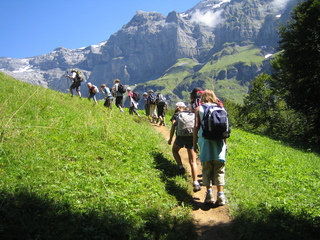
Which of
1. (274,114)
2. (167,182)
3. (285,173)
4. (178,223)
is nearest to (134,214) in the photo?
(178,223)

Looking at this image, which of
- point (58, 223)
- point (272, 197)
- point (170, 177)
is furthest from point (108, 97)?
point (58, 223)

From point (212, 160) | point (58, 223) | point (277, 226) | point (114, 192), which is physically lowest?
point (277, 226)

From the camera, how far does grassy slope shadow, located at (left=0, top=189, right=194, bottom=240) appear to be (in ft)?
13.5

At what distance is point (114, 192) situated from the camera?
236 inches

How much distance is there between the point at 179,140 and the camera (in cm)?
829

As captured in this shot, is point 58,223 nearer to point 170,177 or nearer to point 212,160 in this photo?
point 212,160

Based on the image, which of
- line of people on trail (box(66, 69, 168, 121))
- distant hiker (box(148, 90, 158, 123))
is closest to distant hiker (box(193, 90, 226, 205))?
line of people on trail (box(66, 69, 168, 121))

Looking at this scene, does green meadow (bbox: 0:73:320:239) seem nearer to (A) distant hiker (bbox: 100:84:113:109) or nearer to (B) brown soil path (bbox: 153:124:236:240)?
(B) brown soil path (bbox: 153:124:236:240)

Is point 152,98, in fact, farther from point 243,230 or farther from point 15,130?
point 243,230

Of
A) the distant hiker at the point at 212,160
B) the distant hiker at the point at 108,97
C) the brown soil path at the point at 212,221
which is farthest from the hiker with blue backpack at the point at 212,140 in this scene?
the distant hiker at the point at 108,97

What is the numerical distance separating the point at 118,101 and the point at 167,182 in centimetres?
1295

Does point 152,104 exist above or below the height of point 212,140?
above

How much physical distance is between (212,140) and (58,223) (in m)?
4.08

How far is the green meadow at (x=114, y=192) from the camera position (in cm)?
459
